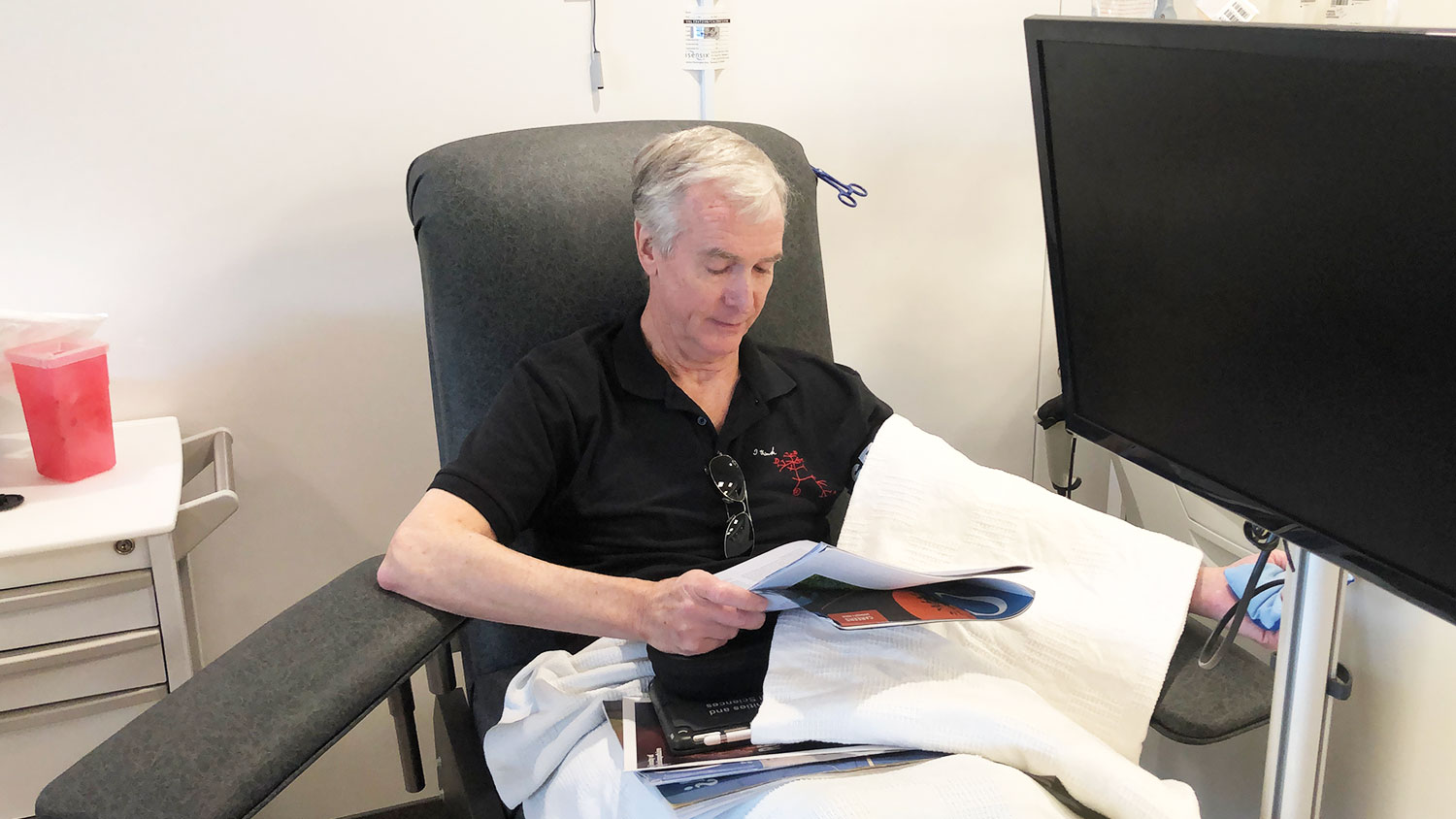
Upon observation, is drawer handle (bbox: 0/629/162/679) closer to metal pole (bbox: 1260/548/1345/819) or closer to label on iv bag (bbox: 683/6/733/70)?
label on iv bag (bbox: 683/6/733/70)

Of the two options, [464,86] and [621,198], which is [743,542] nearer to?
[621,198]

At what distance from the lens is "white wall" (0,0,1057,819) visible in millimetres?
1579

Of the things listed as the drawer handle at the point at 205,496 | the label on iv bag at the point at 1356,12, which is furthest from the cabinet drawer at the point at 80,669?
the label on iv bag at the point at 1356,12

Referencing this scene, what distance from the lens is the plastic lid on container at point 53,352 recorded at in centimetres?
142

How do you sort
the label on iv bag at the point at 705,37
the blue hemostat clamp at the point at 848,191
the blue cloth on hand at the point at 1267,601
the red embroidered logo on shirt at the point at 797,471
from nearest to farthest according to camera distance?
1. the blue cloth on hand at the point at 1267,601
2. the red embroidered logo on shirt at the point at 797,471
3. the label on iv bag at the point at 705,37
4. the blue hemostat clamp at the point at 848,191

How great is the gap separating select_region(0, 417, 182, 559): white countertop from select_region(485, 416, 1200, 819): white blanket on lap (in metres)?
0.52

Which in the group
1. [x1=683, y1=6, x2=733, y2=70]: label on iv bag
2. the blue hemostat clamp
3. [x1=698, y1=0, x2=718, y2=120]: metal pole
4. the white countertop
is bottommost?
the white countertop

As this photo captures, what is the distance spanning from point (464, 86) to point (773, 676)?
3.51 ft

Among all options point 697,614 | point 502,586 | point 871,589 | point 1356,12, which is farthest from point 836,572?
point 1356,12

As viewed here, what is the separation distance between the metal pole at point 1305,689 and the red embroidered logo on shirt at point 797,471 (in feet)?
2.11

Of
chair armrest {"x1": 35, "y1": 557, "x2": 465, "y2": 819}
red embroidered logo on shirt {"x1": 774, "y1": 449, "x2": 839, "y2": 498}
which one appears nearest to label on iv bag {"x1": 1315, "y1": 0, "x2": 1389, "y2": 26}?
red embroidered logo on shirt {"x1": 774, "y1": 449, "x2": 839, "y2": 498}

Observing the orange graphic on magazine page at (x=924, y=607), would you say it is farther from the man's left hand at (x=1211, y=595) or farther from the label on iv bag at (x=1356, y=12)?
the label on iv bag at (x=1356, y=12)

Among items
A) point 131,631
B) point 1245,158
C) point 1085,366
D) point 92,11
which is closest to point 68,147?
point 92,11

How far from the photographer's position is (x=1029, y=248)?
6.97ft
